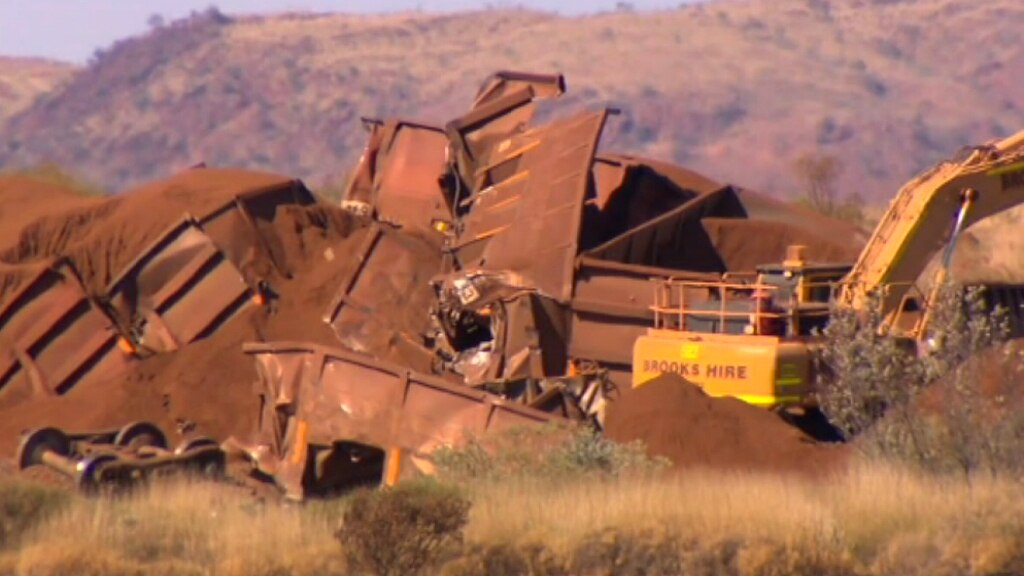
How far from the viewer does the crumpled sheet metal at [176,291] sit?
21047 millimetres

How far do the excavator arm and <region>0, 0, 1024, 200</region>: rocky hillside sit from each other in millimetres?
65642

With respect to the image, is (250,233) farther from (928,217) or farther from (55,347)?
(928,217)

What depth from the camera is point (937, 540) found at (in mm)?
13227

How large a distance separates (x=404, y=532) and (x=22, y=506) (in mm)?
2979

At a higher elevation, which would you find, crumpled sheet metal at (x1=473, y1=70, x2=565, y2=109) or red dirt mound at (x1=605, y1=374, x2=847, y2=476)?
crumpled sheet metal at (x1=473, y1=70, x2=565, y2=109)

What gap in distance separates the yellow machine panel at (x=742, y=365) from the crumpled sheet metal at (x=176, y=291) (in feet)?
17.8

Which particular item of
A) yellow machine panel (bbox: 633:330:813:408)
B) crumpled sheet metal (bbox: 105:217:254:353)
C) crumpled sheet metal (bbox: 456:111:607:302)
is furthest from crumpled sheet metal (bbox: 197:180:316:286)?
yellow machine panel (bbox: 633:330:813:408)

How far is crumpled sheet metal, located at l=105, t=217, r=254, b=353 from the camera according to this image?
69.1 ft

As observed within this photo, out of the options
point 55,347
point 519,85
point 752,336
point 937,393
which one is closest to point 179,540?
point 752,336

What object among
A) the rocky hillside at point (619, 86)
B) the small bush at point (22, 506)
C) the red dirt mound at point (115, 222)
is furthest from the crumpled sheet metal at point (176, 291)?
the rocky hillside at point (619, 86)

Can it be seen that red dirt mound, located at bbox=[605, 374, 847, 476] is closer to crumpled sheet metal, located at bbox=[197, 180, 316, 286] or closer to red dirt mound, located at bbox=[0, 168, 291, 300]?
crumpled sheet metal, located at bbox=[197, 180, 316, 286]

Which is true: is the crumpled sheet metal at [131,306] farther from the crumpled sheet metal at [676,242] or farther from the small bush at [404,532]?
the small bush at [404,532]

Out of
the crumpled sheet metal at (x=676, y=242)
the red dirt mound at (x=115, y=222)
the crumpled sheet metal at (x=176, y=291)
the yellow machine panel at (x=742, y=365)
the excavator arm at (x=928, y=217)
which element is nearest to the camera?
the yellow machine panel at (x=742, y=365)

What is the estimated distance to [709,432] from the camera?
1592cm
